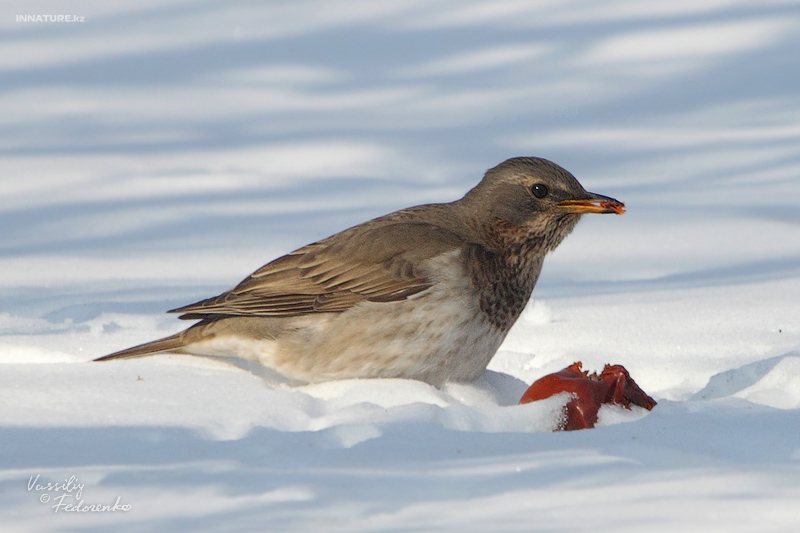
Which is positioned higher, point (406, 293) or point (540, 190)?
point (540, 190)

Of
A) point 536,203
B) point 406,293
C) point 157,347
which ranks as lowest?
point 157,347

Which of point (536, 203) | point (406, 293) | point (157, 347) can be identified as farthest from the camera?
point (536, 203)

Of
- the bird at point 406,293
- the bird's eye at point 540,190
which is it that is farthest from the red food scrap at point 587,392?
the bird's eye at point 540,190

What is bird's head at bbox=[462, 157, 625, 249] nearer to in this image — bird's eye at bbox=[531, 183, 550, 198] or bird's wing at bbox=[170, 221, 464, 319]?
bird's eye at bbox=[531, 183, 550, 198]

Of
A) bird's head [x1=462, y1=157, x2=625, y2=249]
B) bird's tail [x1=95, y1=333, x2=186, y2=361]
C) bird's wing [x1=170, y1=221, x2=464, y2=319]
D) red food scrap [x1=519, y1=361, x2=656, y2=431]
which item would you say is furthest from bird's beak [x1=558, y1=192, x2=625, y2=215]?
bird's tail [x1=95, y1=333, x2=186, y2=361]

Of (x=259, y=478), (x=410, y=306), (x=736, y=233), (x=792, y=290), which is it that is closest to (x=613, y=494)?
(x=259, y=478)

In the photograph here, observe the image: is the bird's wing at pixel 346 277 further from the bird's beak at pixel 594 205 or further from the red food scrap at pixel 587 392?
the red food scrap at pixel 587 392

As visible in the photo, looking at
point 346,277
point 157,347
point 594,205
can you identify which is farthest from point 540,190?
point 157,347

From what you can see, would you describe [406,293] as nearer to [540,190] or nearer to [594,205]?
[540,190]
